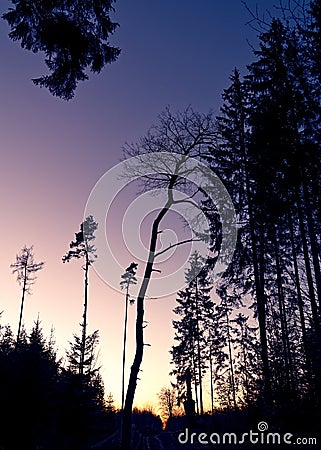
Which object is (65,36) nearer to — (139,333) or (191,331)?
(139,333)

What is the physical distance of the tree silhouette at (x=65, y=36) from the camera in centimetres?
520

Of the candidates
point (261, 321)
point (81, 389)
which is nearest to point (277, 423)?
point (261, 321)

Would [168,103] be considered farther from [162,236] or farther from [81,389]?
[81,389]

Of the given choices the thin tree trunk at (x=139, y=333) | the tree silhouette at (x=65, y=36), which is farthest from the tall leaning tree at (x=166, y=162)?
the tree silhouette at (x=65, y=36)

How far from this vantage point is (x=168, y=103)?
56.9 ft

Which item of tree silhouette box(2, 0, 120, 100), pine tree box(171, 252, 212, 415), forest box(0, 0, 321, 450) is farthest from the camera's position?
pine tree box(171, 252, 212, 415)

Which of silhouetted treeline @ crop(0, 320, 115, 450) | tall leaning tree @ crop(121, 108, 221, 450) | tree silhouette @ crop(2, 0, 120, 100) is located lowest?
silhouetted treeline @ crop(0, 320, 115, 450)

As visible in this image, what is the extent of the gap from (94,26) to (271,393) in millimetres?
12679

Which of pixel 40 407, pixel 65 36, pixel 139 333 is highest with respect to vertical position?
pixel 65 36

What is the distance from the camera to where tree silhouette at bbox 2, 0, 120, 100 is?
17.0 ft

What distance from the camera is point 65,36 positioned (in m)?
5.42

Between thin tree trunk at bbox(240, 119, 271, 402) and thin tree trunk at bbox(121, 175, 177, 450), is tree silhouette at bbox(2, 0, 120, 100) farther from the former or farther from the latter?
thin tree trunk at bbox(240, 119, 271, 402)

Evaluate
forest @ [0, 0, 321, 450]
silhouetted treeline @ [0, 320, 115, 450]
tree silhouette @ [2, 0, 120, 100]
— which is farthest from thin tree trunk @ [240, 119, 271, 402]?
tree silhouette @ [2, 0, 120, 100]

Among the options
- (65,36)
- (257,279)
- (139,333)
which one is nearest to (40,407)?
(139,333)
